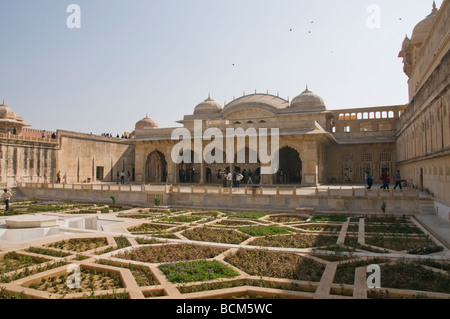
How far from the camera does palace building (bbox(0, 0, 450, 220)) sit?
2155 cm

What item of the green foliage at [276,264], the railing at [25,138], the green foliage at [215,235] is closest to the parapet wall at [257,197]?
the green foliage at [215,235]

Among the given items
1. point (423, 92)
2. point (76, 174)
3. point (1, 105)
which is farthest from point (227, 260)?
point (1, 105)

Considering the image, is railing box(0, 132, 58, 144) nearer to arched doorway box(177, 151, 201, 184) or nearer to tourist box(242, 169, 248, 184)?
arched doorway box(177, 151, 201, 184)

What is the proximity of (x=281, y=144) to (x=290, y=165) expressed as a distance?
20.7 ft

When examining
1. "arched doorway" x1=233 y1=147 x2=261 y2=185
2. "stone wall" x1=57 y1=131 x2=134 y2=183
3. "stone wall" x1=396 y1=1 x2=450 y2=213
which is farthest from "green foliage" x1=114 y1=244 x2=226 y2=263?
"stone wall" x1=57 y1=131 x2=134 y2=183

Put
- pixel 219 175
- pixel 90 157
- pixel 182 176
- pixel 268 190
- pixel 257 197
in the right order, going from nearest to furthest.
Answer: pixel 257 197
pixel 268 190
pixel 219 175
pixel 182 176
pixel 90 157

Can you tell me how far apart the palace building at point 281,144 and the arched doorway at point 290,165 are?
0.25 ft

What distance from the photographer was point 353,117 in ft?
105

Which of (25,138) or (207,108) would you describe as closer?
(25,138)

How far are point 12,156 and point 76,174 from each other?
17.7 ft

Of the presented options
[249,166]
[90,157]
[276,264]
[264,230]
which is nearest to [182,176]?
[249,166]

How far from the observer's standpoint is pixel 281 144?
22.3 meters

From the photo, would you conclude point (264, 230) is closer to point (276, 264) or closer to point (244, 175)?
point (276, 264)

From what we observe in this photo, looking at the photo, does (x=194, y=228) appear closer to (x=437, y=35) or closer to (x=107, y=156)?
(x=437, y=35)
